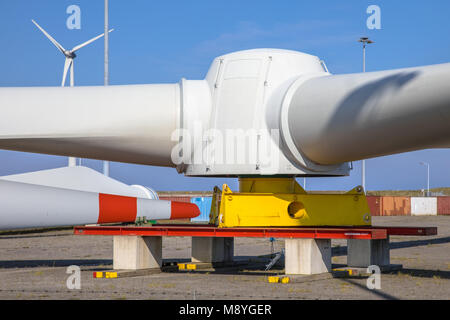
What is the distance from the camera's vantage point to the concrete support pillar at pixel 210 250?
64.1ft

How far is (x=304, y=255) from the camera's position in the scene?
52.4ft

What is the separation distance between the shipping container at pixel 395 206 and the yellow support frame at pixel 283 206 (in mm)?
52083

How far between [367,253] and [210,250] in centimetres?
444

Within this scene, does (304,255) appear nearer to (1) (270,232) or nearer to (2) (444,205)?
(1) (270,232)

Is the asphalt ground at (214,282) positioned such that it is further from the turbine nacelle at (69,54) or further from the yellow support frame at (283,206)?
the turbine nacelle at (69,54)

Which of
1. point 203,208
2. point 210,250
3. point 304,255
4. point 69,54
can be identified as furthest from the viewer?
point 203,208

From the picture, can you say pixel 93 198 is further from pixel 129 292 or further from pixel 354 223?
pixel 354 223

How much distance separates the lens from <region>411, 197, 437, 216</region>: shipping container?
227 feet

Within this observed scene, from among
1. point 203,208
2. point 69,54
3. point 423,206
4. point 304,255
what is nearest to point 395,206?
point 423,206

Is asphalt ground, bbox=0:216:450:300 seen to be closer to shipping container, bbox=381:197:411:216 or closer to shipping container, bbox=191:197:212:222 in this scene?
shipping container, bbox=191:197:212:222

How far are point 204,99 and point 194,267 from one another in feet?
16.2

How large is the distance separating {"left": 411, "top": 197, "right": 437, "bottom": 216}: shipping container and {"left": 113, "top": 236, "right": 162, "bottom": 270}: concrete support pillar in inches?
2181

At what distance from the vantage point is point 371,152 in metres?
14.5

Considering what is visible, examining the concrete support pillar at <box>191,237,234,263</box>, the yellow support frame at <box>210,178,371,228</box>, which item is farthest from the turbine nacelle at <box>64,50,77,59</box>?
the yellow support frame at <box>210,178,371,228</box>
